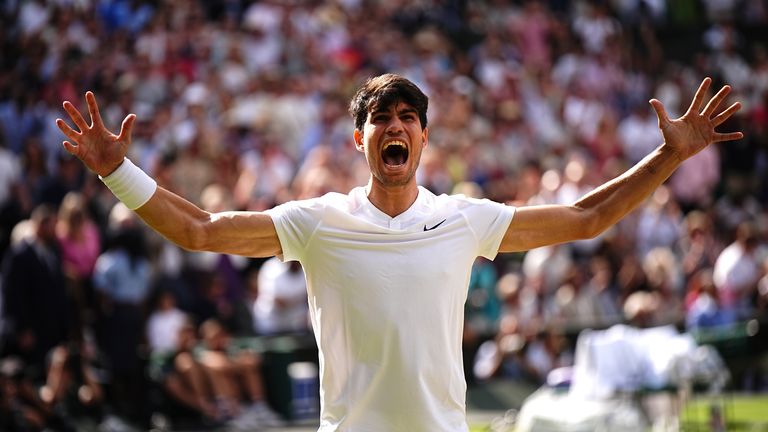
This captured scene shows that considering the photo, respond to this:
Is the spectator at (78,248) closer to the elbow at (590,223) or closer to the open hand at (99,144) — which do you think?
the open hand at (99,144)

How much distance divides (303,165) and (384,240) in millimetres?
10417

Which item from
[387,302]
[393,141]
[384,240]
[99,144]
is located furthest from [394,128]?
[99,144]

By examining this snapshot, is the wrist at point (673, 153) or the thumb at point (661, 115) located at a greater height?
the thumb at point (661, 115)

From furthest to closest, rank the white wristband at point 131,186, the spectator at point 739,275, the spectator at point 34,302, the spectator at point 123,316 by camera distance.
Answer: the spectator at point 739,275, the spectator at point 123,316, the spectator at point 34,302, the white wristband at point 131,186

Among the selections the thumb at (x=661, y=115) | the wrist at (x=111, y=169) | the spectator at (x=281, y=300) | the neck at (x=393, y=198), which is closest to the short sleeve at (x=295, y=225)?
the neck at (x=393, y=198)

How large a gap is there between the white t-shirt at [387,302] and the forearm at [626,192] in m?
0.30

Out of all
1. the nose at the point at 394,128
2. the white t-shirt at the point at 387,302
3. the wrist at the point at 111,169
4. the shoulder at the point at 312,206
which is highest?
the nose at the point at 394,128

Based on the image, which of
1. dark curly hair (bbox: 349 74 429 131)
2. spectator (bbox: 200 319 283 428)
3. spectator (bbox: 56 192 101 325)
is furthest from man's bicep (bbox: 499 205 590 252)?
spectator (bbox: 200 319 283 428)

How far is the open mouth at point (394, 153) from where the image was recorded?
4527 mm

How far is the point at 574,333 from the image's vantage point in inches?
528

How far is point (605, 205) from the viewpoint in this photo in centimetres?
469

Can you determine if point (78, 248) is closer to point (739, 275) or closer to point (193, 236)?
point (739, 275)

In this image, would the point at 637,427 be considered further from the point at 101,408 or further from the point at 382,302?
the point at 382,302

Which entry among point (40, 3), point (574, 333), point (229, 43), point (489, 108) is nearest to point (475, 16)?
point (489, 108)
